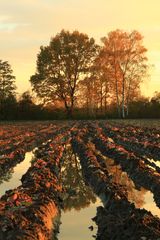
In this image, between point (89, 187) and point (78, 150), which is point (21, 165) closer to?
point (78, 150)

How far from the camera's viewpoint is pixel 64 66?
6600 cm

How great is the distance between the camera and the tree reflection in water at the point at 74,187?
11.3 meters

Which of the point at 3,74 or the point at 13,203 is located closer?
the point at 13,203

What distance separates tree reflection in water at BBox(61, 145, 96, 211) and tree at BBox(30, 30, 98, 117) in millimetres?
46859

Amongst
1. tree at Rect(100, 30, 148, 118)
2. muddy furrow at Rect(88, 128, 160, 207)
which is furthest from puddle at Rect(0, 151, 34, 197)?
tree at Rect(100, 30, 148, 118)

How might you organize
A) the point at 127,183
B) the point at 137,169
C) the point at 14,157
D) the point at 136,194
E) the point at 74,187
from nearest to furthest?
the point at 136,194, the point at 74,187, the point at 127,183, the point at 137,169, the point at 14,157

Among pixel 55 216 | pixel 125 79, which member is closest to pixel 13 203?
pixel 55 216

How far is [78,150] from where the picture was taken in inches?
808

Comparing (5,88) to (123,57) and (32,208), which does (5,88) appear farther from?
(32,208)

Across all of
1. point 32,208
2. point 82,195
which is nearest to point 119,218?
point 32,208

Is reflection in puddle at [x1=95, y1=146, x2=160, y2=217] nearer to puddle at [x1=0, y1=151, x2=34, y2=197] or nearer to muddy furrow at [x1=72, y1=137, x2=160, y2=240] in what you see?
muddy furrow at [x1=72, y1=137, x2=160, y2=240]

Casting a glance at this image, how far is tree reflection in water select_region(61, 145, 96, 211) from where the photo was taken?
11.3 meters

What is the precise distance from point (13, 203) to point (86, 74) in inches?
2254

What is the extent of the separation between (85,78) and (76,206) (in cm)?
5569
